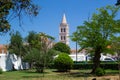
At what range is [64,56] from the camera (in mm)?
46719

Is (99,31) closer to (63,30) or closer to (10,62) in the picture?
(10,62)

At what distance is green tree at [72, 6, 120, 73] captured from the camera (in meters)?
42.2

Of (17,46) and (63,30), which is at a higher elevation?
(63,30)

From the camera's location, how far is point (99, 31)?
140 feet

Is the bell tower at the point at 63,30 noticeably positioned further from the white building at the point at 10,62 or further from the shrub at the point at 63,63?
the shrub at the point at 63,63

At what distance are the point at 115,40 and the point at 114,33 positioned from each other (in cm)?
236

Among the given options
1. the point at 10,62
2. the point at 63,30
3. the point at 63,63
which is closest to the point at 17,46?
the point at 10,62

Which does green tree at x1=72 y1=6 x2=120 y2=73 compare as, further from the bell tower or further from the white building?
the bell tower

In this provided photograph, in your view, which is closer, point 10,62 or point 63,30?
point 10,62

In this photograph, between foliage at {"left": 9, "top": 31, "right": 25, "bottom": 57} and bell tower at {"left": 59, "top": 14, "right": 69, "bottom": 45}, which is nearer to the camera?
foliage at {"left": 9, "top": 31, "right": 25, "bottom": 57}

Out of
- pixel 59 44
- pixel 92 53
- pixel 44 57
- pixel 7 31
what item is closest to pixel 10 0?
pixel 7 31

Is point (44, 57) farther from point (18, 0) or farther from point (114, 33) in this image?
point (18, 0)


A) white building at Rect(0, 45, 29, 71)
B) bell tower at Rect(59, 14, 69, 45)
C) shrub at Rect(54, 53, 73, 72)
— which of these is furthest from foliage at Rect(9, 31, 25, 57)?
bell tower at Rect(59, 14, 69, 45)

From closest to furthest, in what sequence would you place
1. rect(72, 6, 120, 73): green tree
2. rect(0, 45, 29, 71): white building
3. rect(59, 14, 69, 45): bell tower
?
rect(72, 6, 120, 73): green tree < rect(0, 45, 29, 71): white building < rect(59, 14, 69, 45): bell tower
